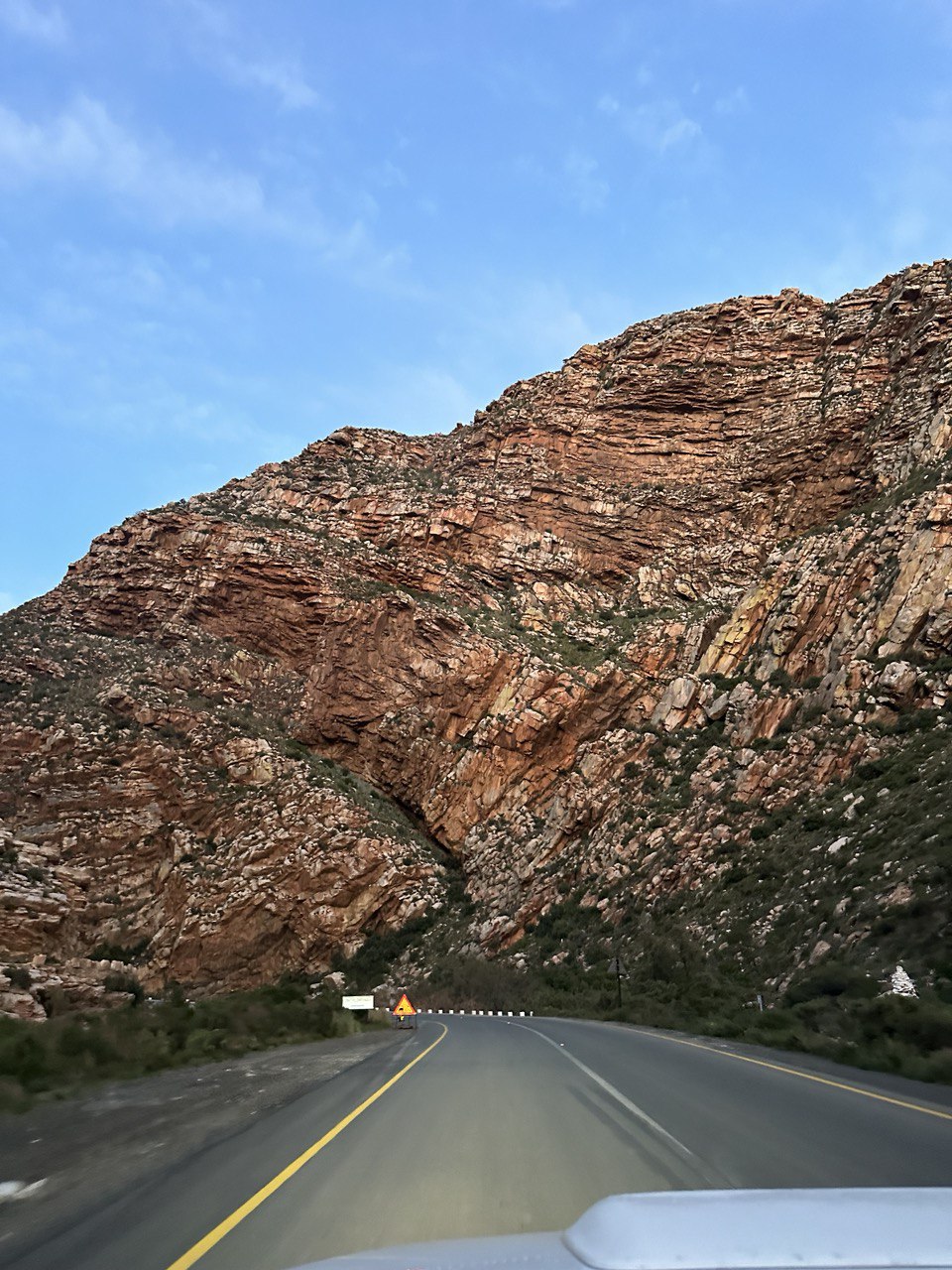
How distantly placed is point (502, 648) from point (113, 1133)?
5040 centimetres

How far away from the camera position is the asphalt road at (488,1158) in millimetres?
4820

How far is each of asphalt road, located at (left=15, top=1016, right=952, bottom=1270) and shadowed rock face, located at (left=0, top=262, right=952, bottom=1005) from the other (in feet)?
93.7

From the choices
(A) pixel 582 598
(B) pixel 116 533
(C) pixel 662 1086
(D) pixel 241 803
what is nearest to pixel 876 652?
(A) pixel 582 598

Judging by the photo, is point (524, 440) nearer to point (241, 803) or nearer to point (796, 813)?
point (241, 803)

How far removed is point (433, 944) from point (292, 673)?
23782mm

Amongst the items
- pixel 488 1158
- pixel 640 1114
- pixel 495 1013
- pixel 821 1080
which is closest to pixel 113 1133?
pixel 488 1158

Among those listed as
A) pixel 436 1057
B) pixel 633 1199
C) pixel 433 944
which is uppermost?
pixel 633 1199

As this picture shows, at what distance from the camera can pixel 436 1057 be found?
15.9 m

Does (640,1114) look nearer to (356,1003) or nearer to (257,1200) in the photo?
(257,1200)

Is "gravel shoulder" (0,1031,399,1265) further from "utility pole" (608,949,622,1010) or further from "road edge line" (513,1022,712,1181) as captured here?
"utility pole" (608,949,622,1010)

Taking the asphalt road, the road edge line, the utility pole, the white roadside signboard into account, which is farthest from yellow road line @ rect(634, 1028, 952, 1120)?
the white roadside signboard

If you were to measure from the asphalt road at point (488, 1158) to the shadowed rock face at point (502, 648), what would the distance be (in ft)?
93.7

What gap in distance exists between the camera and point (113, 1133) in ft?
26.2

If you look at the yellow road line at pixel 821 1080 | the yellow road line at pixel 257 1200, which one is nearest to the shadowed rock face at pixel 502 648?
the yellow road line at pixel 821 1080
